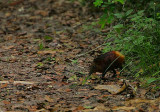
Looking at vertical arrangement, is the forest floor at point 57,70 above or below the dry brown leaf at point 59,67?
above

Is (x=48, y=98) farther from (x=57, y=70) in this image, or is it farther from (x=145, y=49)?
(x=145, y=49)

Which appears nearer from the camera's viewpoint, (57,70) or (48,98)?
(48,98)

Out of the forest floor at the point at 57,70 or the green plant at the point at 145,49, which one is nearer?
the forest floor at the point at 57,70

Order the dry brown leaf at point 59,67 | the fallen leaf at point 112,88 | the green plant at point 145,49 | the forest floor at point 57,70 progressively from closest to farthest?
the forest floor at point 57,70
the fallen leaf at point 112,88
the green plant at point 145,49
the dry brown leaf at point 59,67

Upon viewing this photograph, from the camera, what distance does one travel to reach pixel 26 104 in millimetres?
3523

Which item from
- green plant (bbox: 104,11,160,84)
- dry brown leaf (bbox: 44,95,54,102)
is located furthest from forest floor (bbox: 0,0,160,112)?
green plant (bbox: 104,11,160,84)

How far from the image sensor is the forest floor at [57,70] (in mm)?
3496

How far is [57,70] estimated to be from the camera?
4.84 m

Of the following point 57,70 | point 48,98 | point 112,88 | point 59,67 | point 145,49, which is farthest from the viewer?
point 59,67

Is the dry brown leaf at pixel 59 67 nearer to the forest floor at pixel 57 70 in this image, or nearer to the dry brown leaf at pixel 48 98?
the forest floor at pixel 57 70

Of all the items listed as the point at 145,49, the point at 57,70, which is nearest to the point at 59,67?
the point at 57,70

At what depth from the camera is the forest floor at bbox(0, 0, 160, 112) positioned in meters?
3.50

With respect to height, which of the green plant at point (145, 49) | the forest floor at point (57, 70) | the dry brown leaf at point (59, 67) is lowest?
the dry brown leaf at point (59, 67)

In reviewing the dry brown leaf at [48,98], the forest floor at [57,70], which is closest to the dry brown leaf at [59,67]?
the forest floor at [57,70]
